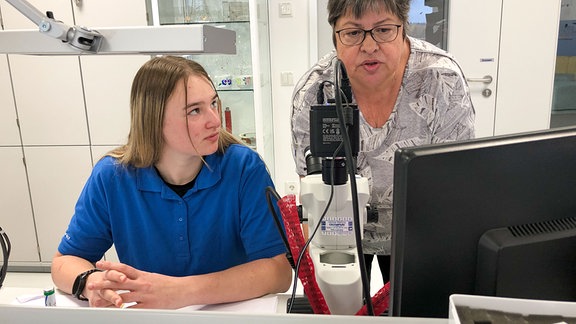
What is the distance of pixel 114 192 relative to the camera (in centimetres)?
127

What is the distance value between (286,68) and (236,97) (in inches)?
18.3

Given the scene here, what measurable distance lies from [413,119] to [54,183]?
8.01 feet

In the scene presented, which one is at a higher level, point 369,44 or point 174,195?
point 369,44

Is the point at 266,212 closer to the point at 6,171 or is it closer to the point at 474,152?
the point at 474,152

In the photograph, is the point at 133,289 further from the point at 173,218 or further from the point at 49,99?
the point at 49,99

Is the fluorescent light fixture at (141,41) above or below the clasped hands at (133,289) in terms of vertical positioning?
above

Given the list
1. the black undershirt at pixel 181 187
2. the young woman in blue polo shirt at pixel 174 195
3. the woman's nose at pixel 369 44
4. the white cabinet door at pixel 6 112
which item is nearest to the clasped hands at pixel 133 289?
the young woman in blue polo shirt at pixel 174 195

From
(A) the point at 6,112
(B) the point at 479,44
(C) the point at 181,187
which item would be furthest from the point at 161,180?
(B) the point at 479,44

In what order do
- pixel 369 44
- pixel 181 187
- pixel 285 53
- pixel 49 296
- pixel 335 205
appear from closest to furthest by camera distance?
pixel 335 205, pixel 49 296, pixel 369 44, pixel 181 187, pixel 285 53

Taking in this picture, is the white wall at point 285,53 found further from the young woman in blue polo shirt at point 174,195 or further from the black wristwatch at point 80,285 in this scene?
the black wristwatch at point 80,285

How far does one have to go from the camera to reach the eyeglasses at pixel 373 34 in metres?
1.18

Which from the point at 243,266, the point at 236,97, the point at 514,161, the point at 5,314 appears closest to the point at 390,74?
the point at 243,266

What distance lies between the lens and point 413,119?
4.22ft

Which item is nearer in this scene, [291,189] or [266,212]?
[266,212]
